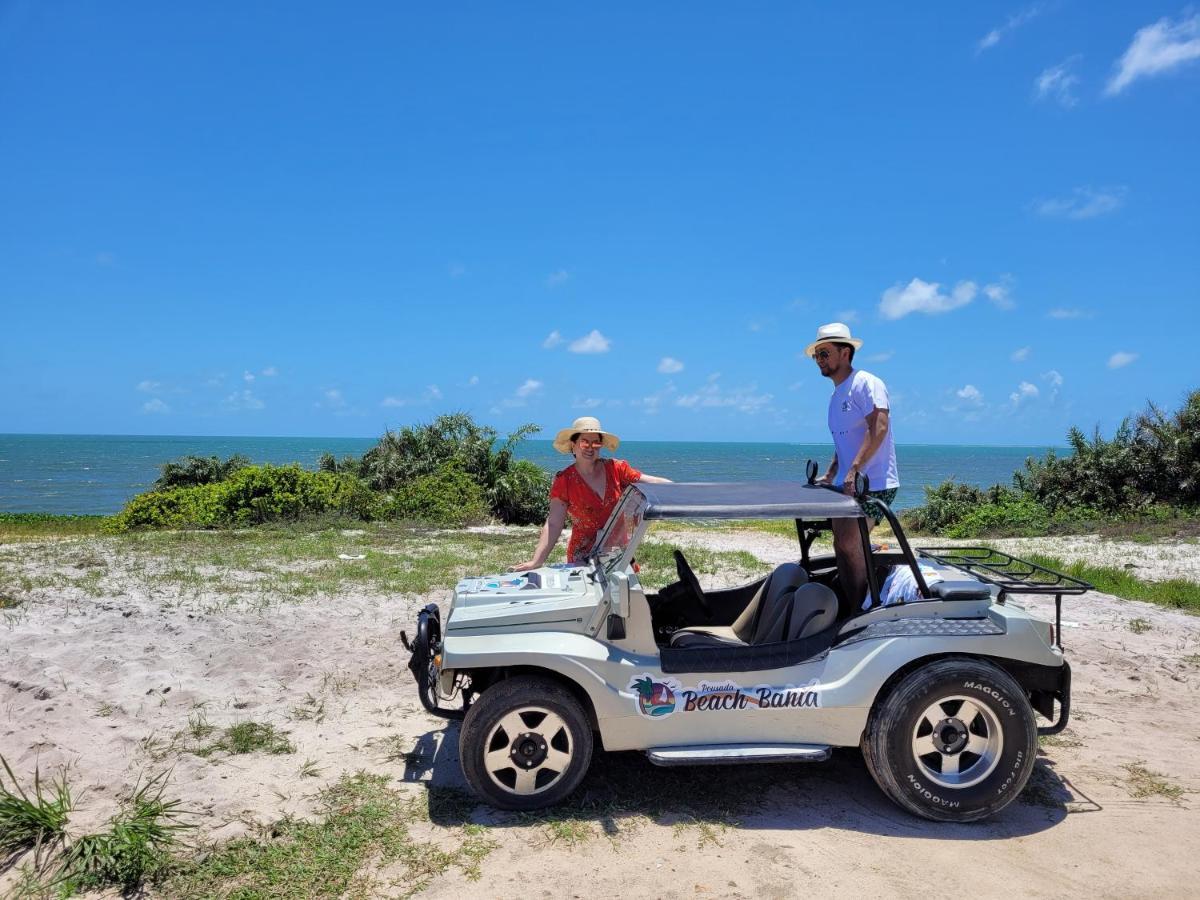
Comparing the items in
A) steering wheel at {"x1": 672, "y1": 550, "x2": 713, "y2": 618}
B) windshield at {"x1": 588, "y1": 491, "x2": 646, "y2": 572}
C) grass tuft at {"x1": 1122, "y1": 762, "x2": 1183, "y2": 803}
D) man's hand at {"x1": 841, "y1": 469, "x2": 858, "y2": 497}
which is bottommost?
grass tuft at {"x1": 1122, "y1": 762, "x2": 1183, "y2": 803}

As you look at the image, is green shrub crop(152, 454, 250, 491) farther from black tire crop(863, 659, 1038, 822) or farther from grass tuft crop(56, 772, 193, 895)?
black tire crop(863, 659, 1038, 822)

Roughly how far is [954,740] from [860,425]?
74.9 inches

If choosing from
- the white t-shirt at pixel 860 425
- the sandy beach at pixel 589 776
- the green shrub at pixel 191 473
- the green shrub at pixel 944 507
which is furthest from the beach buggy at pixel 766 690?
the green shrub at pixel 191 473

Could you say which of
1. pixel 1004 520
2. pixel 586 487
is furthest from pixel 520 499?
pixel 586 487

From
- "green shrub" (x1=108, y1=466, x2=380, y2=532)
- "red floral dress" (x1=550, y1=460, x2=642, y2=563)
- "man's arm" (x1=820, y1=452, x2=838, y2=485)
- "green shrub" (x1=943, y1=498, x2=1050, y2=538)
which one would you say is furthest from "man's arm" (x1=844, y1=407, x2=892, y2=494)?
"green shrub" (x1=108, y1=466, x2=380, y2=532)

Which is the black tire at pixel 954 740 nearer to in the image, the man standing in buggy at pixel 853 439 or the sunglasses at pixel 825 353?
the man standing in buggy at pixel 853 439

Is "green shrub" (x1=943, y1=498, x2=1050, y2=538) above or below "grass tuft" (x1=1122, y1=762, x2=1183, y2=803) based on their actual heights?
above

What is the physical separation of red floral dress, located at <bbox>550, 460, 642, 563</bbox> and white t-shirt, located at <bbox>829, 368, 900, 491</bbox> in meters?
1.35

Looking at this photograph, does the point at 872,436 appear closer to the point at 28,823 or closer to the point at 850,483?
the point at 850,483

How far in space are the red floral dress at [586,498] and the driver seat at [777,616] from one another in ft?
2.97

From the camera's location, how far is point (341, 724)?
17.5 feet

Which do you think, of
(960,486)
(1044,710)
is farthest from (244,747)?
(960,486)

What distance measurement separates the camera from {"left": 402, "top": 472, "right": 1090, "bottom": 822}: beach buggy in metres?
4.03

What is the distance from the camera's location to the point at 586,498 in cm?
559
